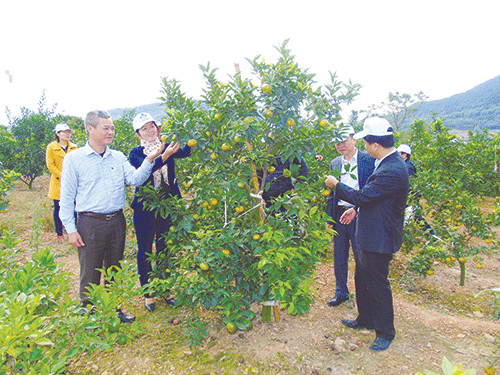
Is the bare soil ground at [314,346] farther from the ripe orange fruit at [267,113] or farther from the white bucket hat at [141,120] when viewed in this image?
the white bucket hat at [141,120]

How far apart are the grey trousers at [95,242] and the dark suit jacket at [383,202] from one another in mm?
1951

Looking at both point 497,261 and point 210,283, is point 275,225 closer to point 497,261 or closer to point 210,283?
point 210,283

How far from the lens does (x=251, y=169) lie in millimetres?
2301

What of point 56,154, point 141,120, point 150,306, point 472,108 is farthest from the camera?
point 472,108

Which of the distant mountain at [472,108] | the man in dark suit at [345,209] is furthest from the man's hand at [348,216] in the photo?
the distant mountain at [472,108]

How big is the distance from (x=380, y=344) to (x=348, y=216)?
3.59ft

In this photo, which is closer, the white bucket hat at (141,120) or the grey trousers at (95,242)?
the grey trousers at (95,242)

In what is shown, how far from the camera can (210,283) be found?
2.25m

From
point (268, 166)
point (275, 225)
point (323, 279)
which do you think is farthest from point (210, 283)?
point (323, 279)

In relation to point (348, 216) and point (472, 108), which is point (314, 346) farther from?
point (472, 108)

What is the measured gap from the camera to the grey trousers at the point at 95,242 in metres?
2.53

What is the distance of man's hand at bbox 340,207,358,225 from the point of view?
9.33 feet

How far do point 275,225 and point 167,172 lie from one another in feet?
4.27

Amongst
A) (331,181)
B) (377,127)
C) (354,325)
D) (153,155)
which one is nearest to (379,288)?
(354,325)
